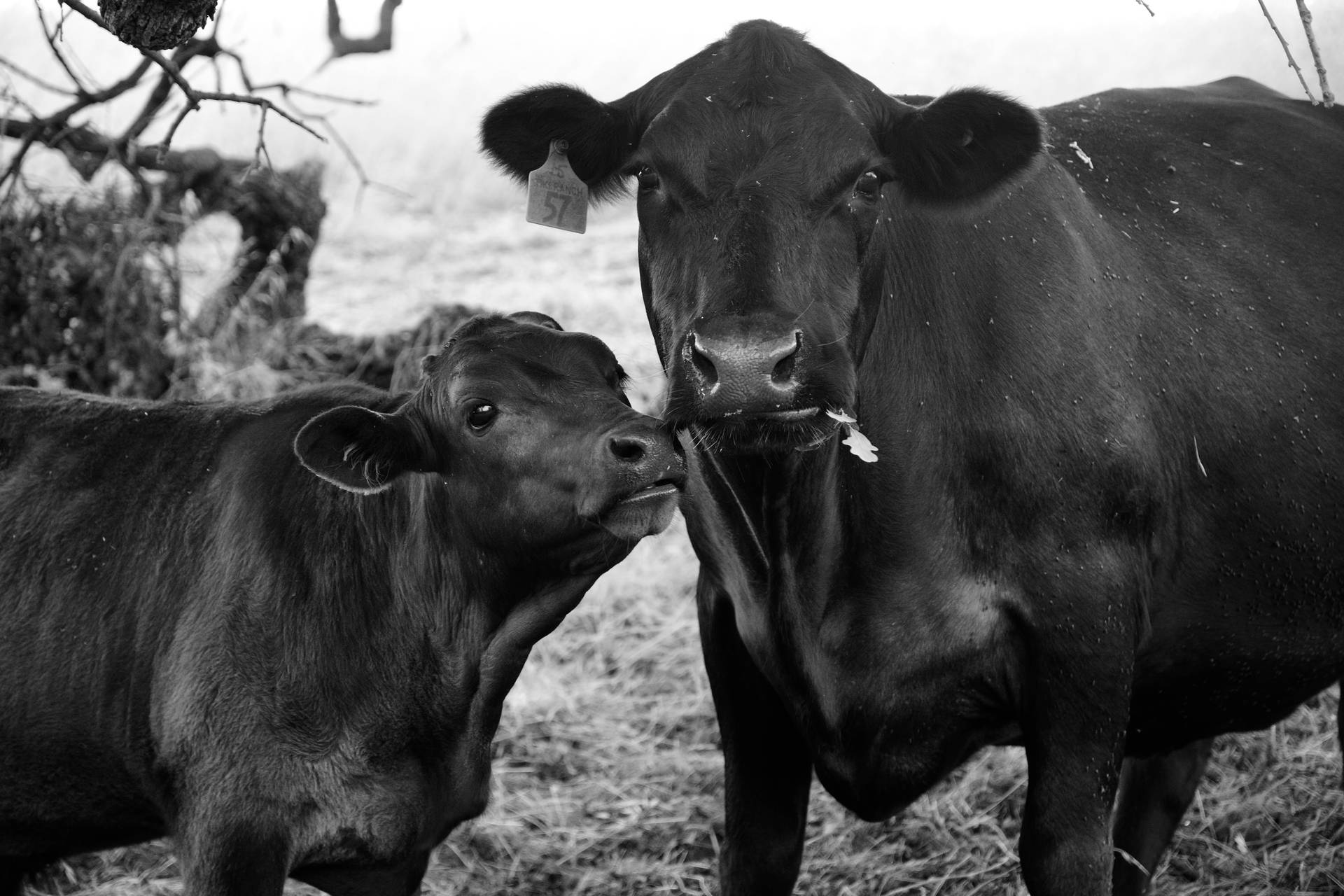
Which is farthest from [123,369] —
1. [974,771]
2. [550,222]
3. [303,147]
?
[303,147]

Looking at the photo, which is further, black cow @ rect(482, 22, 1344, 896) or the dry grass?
the dry grass

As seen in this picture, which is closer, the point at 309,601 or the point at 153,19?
the point at 153,19

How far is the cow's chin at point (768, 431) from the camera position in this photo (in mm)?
3127

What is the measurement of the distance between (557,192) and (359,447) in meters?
1.01

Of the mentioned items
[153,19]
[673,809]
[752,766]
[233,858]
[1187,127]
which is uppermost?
[153,19]

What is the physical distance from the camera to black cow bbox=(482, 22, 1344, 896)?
344 cm

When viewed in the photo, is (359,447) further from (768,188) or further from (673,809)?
(673,809)

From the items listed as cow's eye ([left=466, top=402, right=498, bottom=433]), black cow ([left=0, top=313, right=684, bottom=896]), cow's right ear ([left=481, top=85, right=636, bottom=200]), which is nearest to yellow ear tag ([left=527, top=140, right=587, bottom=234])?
cow's right ear ([left=481, top=85, right=636, bottom=200])

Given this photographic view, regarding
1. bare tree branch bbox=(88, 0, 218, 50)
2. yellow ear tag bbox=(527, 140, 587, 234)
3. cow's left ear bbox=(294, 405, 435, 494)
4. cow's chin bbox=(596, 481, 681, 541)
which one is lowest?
cow's chin bbox=(596, 481, 681, 541)

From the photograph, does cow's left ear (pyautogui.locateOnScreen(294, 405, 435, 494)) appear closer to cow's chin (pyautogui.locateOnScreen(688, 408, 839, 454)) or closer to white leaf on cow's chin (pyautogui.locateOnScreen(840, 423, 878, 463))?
cow's chin (pyautogui.locateOnScreen(688, 408, 839, 454))

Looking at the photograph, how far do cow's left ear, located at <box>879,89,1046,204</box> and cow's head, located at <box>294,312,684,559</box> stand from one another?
0.96m

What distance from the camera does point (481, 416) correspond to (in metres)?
3.62

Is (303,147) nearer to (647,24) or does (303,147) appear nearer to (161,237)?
(647,24)

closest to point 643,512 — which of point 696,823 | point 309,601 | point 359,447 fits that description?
point 359,447
